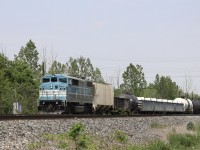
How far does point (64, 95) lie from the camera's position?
3231 cm

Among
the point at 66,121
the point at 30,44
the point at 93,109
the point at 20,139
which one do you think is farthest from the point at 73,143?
the point at 30,44

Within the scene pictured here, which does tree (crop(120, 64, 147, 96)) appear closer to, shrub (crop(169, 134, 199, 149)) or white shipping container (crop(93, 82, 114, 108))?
white shipping container (crop(93, 82, 114, 108))

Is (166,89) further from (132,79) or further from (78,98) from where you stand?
(78,98)

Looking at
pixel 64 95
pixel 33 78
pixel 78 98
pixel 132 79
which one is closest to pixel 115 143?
pixel 64 95

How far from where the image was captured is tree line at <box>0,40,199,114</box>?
48.7m

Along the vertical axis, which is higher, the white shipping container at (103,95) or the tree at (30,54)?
the tree at (30,54)

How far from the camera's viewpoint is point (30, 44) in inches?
3312

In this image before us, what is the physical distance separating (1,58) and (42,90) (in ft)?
117

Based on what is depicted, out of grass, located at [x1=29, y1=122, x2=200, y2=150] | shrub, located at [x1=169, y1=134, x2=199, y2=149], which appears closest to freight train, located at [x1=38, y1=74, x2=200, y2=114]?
grass, located at [x1=29, y1=122, x2=200, y2=150]

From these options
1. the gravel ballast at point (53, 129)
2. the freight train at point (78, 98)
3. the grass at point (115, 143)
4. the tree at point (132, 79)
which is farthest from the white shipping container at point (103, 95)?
the tree at point (132, 79)

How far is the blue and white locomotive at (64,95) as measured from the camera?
106 ft

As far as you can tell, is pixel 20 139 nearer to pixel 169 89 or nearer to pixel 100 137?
pixel 100 137

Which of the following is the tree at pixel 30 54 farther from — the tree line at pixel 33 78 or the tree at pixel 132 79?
the tree at pixel 132 79

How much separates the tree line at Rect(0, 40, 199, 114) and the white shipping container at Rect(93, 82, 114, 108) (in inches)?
57.3
